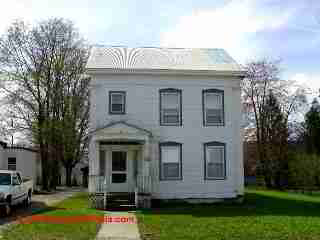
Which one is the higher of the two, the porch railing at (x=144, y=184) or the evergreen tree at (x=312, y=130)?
the evergreen tree at (x=312, y=130)

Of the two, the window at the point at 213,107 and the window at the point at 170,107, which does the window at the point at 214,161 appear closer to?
the window at the point at 213,107

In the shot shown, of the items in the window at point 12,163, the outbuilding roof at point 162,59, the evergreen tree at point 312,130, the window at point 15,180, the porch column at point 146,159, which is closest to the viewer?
the window at point 15,180

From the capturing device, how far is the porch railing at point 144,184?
68.6 feet

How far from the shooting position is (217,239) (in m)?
11.9

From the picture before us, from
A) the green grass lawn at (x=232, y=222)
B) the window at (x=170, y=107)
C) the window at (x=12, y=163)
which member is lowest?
the green grass lawn at (x=232, y=222)

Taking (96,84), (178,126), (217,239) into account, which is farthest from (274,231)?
(96,84)

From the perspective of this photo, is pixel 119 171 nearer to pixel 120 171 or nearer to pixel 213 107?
pixel 120 171

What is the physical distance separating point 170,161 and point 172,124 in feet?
6.03

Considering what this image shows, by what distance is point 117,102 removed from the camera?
73.0 feet

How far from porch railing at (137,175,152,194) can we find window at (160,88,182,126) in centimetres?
298

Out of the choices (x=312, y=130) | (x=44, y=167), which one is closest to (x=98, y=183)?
(x=44, y=167)

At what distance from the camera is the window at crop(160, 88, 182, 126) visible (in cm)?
2255

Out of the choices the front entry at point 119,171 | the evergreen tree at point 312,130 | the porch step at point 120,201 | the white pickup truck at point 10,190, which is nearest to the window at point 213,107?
the front entry at point 119,171

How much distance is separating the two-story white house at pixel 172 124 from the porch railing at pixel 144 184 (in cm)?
27
